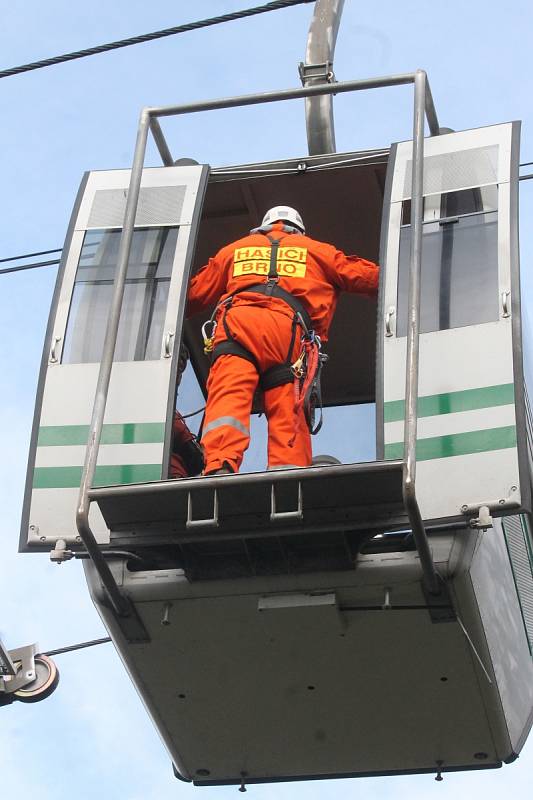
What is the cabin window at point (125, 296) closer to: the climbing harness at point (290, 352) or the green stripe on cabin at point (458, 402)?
the climbing harness at point (290, 352)

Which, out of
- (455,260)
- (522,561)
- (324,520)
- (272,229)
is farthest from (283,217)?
(522,561)

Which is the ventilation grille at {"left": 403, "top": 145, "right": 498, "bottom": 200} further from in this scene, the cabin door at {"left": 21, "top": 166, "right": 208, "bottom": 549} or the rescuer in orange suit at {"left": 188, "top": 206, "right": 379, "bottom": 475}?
the cabin door at {"left": 21, "top": 166, "right": 208, "bottom": 549}

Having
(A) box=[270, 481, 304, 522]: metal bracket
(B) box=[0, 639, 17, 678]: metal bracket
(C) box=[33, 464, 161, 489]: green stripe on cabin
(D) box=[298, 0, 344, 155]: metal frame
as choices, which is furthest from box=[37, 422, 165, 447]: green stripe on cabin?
(D) box=[298, 0, 344, 155]: metal frame

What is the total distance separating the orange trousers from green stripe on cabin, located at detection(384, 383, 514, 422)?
2.08ft

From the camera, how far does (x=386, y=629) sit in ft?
28.1

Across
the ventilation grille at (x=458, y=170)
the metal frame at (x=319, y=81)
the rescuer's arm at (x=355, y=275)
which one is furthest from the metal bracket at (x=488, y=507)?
the metal frame at (x=319, y=81)

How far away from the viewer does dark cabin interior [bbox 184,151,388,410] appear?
1060 cm

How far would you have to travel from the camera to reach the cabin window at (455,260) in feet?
28.6

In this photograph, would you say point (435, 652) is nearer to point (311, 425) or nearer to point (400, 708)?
point (400, 708)

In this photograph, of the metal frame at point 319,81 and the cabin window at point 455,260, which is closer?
the cabin window at point 455,260

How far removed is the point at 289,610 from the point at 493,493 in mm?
1258

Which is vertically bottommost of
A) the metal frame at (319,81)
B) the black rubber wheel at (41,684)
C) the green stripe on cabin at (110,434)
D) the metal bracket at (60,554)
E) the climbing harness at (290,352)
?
the black rubber wheel at (41,684)

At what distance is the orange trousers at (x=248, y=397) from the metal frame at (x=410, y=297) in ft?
2.28

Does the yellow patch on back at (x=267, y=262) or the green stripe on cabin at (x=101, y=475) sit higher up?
the yellow patch on back at (x=267, y=262)
